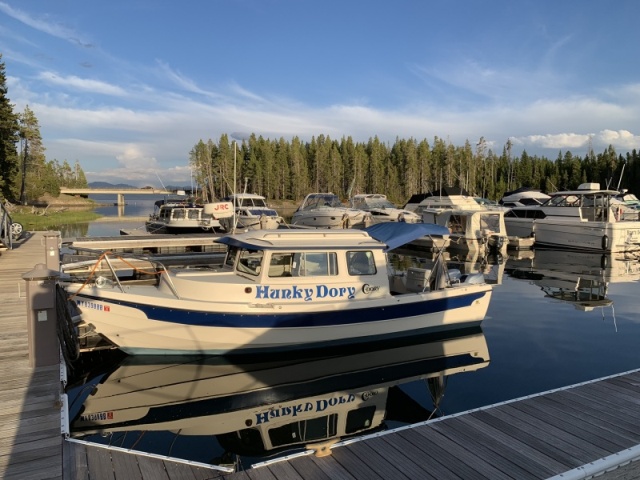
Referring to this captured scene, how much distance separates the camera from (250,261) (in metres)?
10.8

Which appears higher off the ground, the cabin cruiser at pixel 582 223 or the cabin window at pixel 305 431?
the cabin cruiser at pixel 582 223

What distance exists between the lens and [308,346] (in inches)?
426

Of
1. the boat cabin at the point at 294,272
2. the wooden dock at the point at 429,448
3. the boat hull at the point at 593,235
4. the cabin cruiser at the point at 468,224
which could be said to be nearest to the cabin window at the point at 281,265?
the boat cabin at the point at 294,272

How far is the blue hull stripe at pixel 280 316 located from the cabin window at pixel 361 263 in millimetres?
949

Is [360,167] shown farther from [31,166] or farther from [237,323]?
[237,323]

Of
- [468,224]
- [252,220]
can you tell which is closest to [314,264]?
[252,220]

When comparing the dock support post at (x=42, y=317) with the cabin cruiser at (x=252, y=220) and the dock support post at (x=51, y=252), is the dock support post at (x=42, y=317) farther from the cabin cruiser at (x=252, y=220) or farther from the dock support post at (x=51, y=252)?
the cabin cruiser at (x=252, y=220)

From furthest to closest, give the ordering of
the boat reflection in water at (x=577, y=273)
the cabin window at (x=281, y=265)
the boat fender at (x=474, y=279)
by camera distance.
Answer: the boat reflection in water at (x=577, y=273), the boat fender at (x=474, y=279), the cabin window at (x=281, y=265)

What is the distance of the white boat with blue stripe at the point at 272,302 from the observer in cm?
991

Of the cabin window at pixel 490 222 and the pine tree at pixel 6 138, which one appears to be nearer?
the cabin window at pixel 490 222

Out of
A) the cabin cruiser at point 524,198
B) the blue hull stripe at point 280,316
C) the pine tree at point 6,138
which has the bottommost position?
the blue hull stripe at point 280,316

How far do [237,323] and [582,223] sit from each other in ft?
96.8

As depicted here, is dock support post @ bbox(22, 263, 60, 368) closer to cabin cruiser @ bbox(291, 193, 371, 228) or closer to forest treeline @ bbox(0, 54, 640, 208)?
cabin cruiser @ bbox(291, 193, 371, 228)

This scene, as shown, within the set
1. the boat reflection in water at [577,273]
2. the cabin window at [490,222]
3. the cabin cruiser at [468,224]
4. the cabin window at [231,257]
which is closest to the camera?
the cabin window at [231,257]
